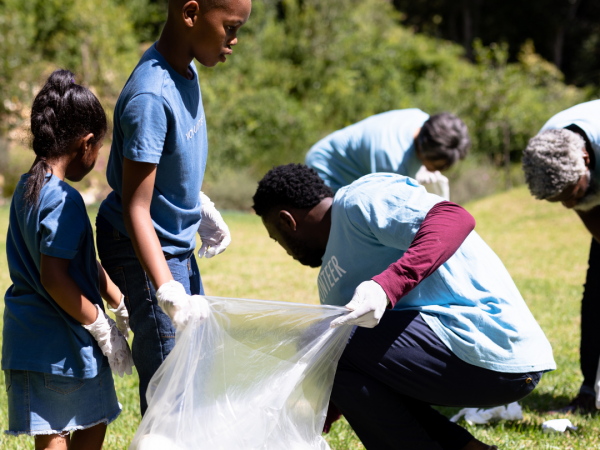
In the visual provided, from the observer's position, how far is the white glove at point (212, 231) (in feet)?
7.67

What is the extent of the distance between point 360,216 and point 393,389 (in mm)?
629

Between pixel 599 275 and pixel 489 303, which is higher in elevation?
pixel 489 303

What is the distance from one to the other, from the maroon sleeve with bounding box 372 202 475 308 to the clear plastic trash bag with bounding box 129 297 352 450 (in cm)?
19

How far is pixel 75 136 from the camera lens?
1.88 meters

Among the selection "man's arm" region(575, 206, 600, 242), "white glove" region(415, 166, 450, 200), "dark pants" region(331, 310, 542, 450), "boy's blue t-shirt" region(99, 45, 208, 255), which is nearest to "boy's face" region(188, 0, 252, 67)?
"boy's blue t-shirt" region(99, 45, 208, 255)

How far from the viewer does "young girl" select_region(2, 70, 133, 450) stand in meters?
1.78

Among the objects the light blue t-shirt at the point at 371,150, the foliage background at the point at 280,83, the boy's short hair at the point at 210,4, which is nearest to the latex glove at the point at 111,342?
the boy's short hair at the point at 210,4

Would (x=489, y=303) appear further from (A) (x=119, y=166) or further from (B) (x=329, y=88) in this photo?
(B) (x=329, y=88)

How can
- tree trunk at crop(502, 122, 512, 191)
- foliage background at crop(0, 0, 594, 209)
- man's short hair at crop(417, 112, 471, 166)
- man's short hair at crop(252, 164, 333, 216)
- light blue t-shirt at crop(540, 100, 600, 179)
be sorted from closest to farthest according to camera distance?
man's short hair at crop(252, 164, 333, 216) → light blue t-shirt at crop(540, 100, 600, 179) → man's short hair at crop(417, 112, 471, 166) → foliage background at crop(0, 0, 594, 209) → tree trunk at crop(502, 122, 512, 191)

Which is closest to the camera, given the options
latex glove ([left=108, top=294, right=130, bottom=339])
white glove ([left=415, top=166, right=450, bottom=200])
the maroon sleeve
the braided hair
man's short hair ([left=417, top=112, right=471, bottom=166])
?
the maroon sleeve

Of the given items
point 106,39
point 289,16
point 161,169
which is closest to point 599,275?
point 161,169

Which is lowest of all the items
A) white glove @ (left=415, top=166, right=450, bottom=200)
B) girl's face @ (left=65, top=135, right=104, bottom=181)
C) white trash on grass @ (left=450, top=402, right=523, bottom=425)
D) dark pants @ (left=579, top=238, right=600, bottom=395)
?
white trash on grass @ (left=450, top=402, right=523, bottom=425)

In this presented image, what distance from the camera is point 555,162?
2.69 metres

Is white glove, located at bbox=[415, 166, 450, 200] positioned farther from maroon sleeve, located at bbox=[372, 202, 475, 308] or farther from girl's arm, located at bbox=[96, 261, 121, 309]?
girl's arm, located at bbox=[96, 261, 121, 309]
